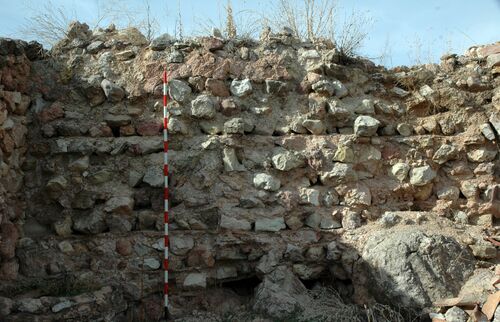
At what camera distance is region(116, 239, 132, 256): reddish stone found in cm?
465

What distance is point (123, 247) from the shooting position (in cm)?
466

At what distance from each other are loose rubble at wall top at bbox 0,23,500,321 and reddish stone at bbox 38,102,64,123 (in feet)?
0.07

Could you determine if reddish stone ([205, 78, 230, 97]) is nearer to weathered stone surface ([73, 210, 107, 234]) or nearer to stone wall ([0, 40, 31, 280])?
weathered stone surface ([73, 210, 107, 234])

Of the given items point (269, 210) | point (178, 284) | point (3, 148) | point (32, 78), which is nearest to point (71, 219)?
point (3, 148)

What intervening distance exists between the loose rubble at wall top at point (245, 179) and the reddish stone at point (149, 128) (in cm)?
1

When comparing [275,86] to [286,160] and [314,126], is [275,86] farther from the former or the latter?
[286,160]

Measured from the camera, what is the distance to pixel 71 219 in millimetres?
4742

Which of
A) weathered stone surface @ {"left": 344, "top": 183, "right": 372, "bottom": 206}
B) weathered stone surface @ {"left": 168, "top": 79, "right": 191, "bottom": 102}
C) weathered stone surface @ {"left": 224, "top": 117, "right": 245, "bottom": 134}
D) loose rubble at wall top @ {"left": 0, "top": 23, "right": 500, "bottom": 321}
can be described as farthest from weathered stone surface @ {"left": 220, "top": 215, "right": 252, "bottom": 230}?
weathered stone surface @ {"left": 168, "top": 79, "right": 191, "bottom": 102}

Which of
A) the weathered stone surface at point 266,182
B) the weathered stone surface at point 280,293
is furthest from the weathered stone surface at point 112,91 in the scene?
the weathered stone surface at point 280,293

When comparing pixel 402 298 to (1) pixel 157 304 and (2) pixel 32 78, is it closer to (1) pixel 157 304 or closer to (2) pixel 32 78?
(1) pixel 157 304

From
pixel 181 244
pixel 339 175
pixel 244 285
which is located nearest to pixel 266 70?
pixel 339 175

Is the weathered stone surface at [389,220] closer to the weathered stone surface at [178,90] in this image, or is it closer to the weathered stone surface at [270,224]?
the weathered stone surface at [270,224]

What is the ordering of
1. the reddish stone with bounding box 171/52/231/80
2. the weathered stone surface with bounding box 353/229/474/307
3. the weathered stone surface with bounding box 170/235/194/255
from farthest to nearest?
1. the reddish stone with bounding box 171/52/231/80
2. the weathered stone surface with bounding box 170/235/194/255
3. the weathered stone surface with bounding box 353/229/474/307

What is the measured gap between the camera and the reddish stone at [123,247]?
465cm
